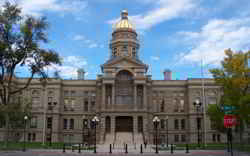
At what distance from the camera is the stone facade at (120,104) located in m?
68.4

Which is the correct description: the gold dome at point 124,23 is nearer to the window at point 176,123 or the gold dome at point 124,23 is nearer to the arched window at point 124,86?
the arched window at point 124,86

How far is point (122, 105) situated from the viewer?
69.1 metres

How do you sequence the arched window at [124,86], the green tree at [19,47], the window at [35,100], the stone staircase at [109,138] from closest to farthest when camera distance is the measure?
the green tree at [19,47]
the stone staircase at [109,138]
the arched window at [124,86]
the window at [35,100]

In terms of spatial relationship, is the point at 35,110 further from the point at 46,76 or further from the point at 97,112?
the point at 46,76

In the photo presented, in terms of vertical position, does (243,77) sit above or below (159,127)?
above

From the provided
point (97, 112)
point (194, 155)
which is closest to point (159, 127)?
point (97, 112)

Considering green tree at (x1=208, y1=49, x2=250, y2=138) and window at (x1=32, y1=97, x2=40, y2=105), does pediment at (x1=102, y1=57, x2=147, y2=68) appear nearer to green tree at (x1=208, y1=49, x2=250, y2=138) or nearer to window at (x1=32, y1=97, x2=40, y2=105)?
window at (x1=32, y1=97, x2=40, y2=105)

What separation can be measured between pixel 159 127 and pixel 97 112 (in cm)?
1540

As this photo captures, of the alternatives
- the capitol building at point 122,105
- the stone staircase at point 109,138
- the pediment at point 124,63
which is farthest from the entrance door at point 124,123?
the pediment at point 124,63

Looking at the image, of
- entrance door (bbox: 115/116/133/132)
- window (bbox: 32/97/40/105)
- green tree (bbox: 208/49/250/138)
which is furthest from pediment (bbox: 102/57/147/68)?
green tree (bbox: 208/49/250/138)

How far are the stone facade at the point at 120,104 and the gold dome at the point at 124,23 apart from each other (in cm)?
1553

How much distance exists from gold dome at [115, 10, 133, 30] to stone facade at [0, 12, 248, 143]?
15.5 m

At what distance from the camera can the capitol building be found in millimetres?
68375

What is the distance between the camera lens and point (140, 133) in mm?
65688
